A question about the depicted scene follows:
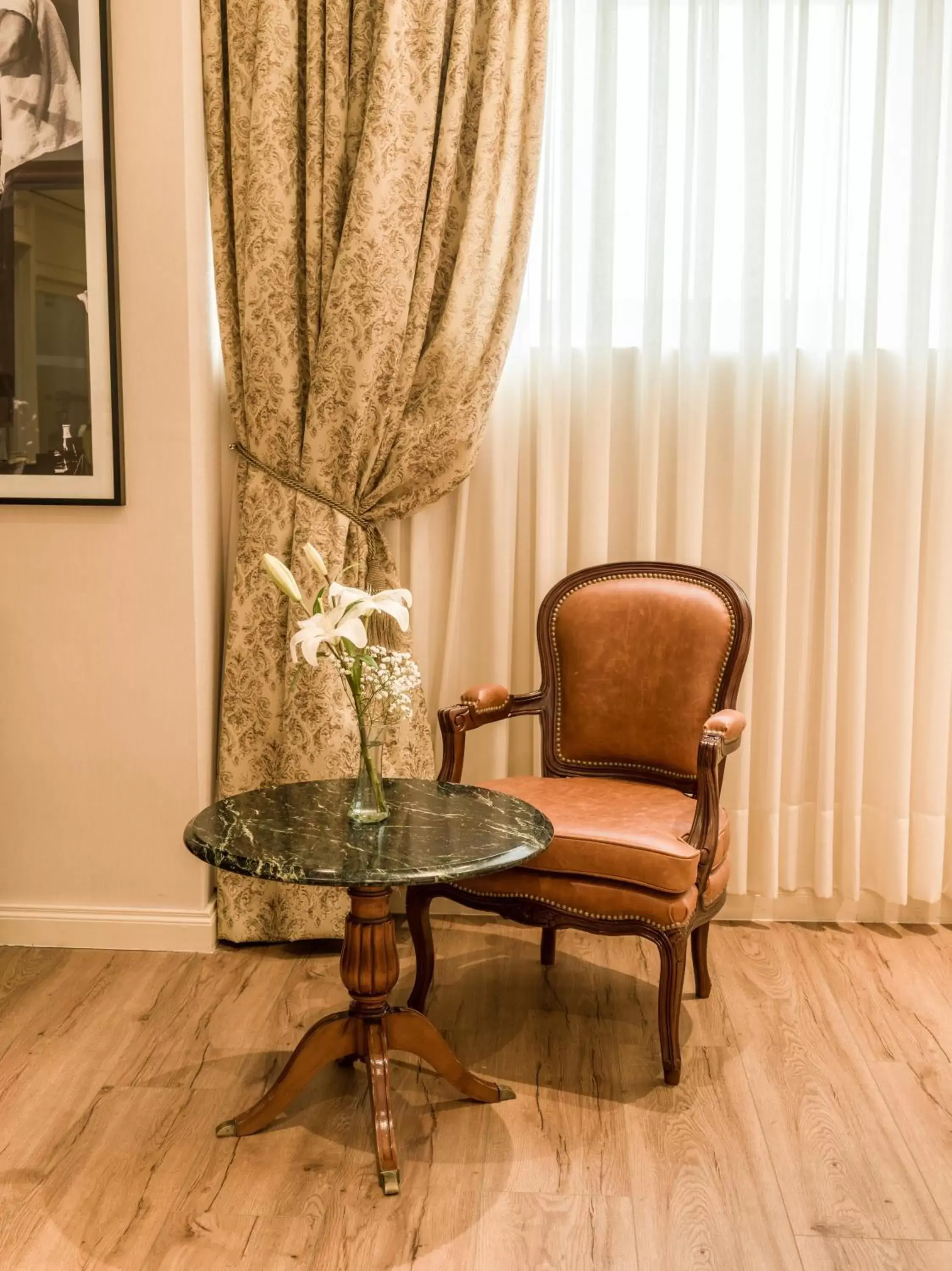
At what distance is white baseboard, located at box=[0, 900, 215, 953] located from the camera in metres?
3.04

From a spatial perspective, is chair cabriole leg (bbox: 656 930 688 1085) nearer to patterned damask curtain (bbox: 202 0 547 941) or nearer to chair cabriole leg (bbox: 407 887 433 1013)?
chair cabriole leg (bbox: 407 887 433 1013)

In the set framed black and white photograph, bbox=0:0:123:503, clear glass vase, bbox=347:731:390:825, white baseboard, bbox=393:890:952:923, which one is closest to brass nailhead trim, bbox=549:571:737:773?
white baseboard, bbox=393:890:952:923

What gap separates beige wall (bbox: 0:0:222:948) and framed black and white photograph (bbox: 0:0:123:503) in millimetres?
47

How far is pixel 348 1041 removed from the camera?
2234mm

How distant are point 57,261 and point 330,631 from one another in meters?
1.42

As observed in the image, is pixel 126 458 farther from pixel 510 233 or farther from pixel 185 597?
pixel 510 233

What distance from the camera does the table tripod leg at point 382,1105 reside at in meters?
2.02

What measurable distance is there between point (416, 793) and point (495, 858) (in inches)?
16.5

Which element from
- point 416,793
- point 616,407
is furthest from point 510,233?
point 416,793

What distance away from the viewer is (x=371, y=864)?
1963 millimetres

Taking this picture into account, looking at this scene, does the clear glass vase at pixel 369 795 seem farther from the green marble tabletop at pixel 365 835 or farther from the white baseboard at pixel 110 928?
the white baseboard at pixel 110 928

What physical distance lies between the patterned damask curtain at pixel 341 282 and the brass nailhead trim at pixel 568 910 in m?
0.64

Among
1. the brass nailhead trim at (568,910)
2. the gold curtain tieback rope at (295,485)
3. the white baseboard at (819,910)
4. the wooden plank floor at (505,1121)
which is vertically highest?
the gold curtain tieback rope at (295,485)

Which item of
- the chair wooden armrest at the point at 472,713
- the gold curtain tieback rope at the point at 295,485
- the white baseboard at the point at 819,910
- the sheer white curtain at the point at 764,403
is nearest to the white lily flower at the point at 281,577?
the chair wooden armrest at the point at 472,713
